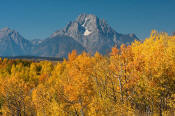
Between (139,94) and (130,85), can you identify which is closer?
(139,94)

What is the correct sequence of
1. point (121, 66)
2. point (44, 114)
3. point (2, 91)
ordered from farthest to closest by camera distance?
point (2, 91), point (44, 114), point (121, 66)

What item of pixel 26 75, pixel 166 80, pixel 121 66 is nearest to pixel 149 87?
pixel 166 80

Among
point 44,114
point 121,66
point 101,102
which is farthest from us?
point 44,114

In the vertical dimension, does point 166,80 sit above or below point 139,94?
above

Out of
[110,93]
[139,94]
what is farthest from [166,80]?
[110,93]

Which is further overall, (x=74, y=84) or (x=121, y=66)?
(x=74, y=84)

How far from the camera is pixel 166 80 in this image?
2220 cm

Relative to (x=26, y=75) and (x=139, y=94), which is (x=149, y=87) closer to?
(x=139, y=94)

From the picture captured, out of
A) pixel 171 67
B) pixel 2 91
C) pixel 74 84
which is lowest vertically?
pixel 2 91

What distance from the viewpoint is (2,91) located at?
40.1 meters

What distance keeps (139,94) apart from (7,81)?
29322mm

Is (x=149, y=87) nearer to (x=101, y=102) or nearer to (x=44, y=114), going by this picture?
(x=101, y=102)

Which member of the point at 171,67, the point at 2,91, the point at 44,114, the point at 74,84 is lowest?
the point at 44,114

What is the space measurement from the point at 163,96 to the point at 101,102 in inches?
321
